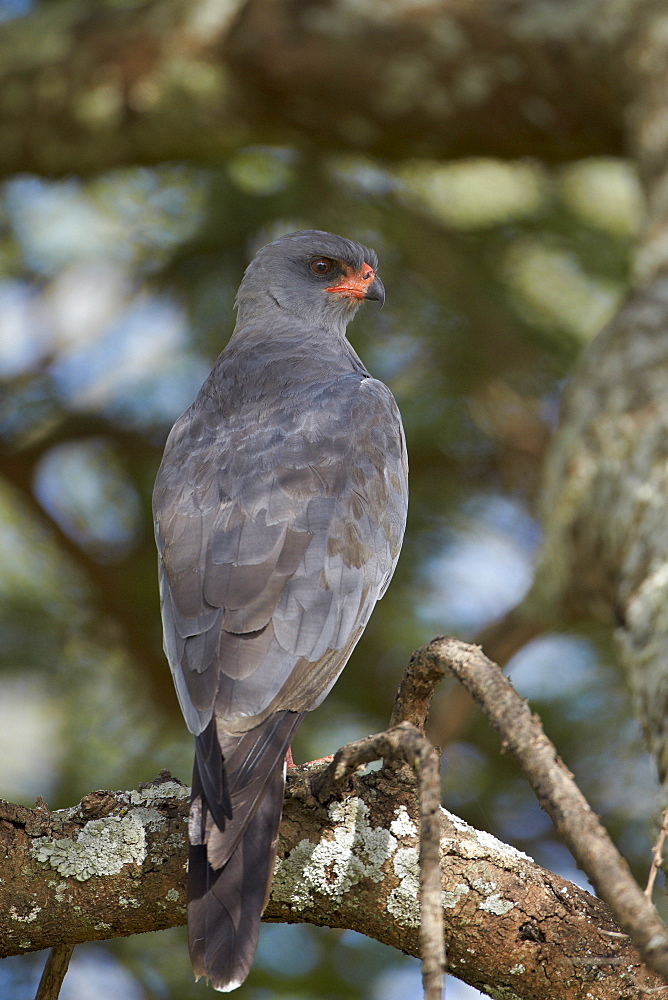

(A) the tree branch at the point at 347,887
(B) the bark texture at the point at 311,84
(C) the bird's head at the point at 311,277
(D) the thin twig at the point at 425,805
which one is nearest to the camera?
(D) the thin twig at the point at 425,805

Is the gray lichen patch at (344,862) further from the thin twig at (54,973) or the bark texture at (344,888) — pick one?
the thin twig at (54,973)

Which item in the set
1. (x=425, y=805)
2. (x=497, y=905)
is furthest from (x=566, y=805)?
(x=497, y=905)

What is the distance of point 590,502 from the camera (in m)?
3.97

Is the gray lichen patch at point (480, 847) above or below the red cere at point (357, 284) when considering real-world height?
below

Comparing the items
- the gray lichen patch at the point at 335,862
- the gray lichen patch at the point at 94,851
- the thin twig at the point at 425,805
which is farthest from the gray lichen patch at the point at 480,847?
the gray lichen patch at the point at 94,851

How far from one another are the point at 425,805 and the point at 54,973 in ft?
3.54

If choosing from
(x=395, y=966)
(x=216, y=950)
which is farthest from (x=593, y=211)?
(x=216, y=950)

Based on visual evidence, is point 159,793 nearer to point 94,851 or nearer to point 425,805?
point 94,851

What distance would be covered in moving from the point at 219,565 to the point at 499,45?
3.98m

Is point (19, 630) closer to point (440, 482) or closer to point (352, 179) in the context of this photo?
point (440, 482)

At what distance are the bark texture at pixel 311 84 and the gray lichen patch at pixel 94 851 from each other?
4449mm

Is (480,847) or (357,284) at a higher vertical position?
(357,284)

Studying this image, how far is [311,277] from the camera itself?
4387mm

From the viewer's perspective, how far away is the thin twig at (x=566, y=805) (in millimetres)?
1505
